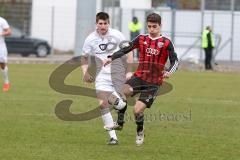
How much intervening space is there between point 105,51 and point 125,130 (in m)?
1.96

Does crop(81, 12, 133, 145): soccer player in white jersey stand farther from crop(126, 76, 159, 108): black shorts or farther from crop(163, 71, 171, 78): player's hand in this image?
crop(163, 71, 171, 78): player's hand

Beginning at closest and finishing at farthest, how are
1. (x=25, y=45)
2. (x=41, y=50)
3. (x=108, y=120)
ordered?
(x=108, y=120) < (x=25, y=45) < (x=41, y=50)

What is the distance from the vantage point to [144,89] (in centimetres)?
1158

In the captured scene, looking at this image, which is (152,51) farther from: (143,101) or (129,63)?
(129,63)

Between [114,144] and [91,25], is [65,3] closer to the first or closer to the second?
[91,25]

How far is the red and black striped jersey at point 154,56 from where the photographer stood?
11406 mm

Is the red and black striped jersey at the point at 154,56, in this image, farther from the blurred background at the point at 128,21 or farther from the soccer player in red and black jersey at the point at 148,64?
the blurred background at the point at 128,21

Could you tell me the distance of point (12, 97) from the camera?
19219 mm

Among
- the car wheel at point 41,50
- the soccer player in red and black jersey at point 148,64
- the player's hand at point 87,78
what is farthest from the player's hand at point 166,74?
the car wheel at point 41,50

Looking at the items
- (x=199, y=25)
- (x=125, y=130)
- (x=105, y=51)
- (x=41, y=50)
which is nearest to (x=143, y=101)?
(x=105, y=51)

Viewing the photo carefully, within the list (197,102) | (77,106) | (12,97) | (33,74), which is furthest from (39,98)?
(33,74)

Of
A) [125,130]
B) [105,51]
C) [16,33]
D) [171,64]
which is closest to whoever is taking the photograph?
[171,64]

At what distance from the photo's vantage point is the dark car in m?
43.3

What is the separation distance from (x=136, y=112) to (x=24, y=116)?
4.38 m
